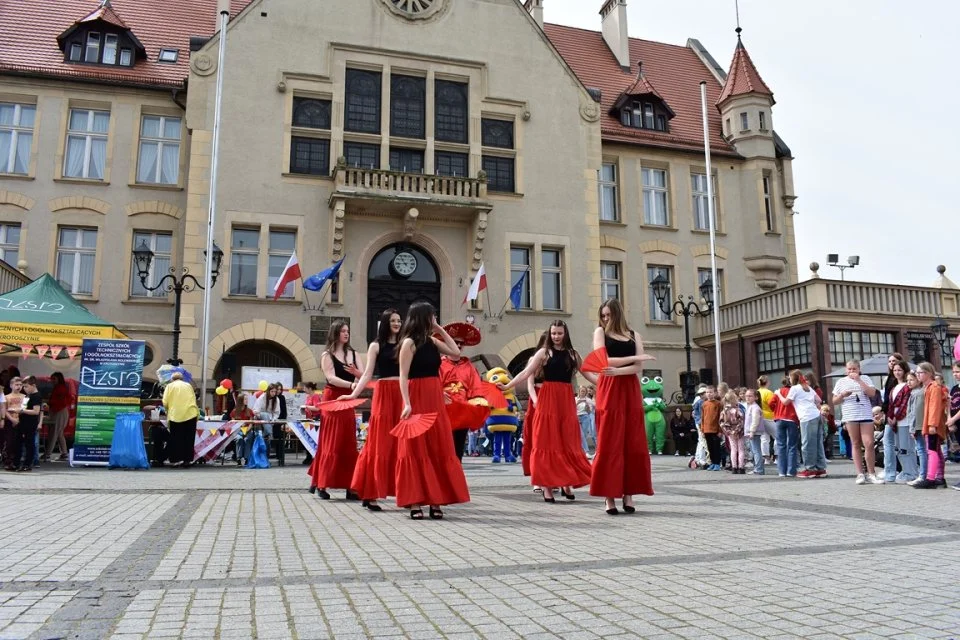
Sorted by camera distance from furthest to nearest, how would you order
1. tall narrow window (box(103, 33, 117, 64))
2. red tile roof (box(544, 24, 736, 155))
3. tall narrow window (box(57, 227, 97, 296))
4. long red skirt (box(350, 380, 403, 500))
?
1. red tile roof (box(544, 24, 736, 155))
2. tall narrow window (box(103, 33, 117, 64))
3. tall narrow window (box(57, 227, 97, 296))
4. long red skirt (box(350, 380, 403, 500))

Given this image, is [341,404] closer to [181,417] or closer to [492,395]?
[492,395]

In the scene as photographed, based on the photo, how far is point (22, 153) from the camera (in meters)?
25.2

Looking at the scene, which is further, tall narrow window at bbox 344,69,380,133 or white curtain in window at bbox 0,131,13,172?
tall narrow window at bbox 344,69,380,133

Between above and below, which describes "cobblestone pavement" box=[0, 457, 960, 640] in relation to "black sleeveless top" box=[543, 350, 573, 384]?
below

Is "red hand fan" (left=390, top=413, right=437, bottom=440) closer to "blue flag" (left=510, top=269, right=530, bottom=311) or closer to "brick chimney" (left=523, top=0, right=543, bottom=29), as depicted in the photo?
"blue flag" (left=510, top=269, right=530, bottom=311)

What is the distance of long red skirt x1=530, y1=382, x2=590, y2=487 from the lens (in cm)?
877

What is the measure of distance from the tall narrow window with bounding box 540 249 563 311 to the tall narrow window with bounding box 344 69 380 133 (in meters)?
7.48

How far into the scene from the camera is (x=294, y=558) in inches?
201

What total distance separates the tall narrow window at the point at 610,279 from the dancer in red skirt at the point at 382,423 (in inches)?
892

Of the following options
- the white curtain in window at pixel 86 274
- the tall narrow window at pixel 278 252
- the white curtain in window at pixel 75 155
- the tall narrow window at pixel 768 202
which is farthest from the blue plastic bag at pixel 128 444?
the tall narrow window at pixel 768 202

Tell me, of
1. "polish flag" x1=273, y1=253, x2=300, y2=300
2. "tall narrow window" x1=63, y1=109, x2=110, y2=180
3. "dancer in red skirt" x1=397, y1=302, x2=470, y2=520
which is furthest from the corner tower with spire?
"dancer in red skirt" x1=397, y1=302, x2=470, y2=520

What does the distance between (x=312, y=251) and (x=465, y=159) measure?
21.2ft

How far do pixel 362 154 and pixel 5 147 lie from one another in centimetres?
1141

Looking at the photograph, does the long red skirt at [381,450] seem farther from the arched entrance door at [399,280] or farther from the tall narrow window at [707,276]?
the tall narrow window at [707,276]
